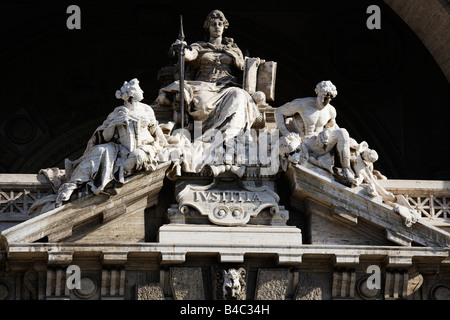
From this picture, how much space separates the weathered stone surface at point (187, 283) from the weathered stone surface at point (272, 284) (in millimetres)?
813

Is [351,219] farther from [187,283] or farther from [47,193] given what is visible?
[47,193]

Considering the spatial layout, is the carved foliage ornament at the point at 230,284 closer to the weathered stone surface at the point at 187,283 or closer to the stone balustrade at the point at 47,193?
the weathered stone surface at the point at 187,283

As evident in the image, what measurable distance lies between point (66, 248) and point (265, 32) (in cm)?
1042

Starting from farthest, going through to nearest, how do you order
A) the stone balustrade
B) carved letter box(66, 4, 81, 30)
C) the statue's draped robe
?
carved letter box(66, 4, 81, 30)
the statue's draped robe
the stone balustrade

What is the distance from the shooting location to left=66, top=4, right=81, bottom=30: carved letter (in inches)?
1185

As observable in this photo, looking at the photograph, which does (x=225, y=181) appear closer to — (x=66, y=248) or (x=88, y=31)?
(x=66, y=248)

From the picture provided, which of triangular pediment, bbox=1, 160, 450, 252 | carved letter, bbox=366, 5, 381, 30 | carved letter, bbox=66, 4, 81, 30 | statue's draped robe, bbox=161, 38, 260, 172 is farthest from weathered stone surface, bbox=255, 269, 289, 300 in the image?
carved letter, bbox=66, 4, 81, 30

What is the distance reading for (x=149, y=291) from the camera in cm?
2170

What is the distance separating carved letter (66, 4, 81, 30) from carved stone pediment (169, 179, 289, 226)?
8418 mm

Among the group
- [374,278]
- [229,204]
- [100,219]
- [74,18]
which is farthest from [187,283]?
[74,18]

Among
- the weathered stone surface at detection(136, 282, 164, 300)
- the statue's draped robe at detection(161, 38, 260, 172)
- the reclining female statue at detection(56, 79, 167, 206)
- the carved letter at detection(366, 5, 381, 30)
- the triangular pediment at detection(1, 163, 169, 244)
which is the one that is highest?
the carved letter at detection(366, 5, 381, 30)

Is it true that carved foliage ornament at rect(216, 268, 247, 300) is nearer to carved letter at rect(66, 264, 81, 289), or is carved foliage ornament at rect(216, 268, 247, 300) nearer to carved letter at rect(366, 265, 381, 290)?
carved letter at rect(366, 265, 381, 290)

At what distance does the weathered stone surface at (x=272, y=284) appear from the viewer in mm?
21828
